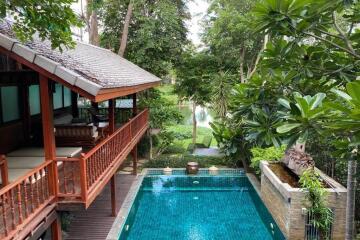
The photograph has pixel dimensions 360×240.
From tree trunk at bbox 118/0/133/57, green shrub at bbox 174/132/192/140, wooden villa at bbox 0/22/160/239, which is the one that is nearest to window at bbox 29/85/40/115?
wooden villa at bbox 0/22/160/239

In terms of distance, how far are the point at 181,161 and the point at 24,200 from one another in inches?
480

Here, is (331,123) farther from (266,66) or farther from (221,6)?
(221,6)

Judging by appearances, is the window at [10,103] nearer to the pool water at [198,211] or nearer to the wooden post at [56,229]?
the wooden post at [56,229]

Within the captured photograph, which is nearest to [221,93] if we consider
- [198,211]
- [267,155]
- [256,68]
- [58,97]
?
[267,155]

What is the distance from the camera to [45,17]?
17.8 ft

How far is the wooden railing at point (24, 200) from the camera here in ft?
17.3

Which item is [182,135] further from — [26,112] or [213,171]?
[26,112]

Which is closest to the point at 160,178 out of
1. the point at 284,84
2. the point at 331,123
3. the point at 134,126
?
the point at 134,126

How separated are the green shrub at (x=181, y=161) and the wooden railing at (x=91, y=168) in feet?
18.4

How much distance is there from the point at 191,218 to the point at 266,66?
9.35m

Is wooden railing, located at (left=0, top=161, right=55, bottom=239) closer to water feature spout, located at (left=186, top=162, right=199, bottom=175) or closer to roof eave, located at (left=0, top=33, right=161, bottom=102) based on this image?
roof eave, located at (left=0, top=33, right=161, bottom=102)

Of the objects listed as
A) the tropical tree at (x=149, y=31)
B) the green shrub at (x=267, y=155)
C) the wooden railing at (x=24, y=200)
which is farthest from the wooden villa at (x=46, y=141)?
the tropical tree at (x=149, y=31)

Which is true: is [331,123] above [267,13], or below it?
below

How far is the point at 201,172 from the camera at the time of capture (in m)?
17.0
